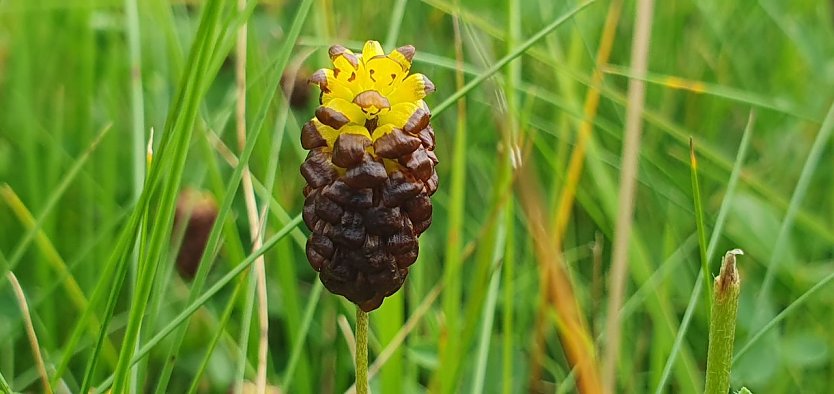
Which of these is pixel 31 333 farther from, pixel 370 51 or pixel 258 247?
pixel 370 51

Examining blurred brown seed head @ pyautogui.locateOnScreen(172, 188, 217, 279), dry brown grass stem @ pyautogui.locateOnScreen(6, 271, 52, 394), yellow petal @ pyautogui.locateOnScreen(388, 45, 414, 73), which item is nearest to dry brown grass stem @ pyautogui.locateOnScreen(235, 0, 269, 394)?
dry brown grass stem @ pyautogui.locateOnScreen(6, 271, 52, 394)

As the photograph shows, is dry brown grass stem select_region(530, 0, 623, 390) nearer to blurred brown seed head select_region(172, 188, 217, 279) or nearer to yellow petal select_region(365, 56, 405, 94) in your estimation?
yellow petal select_region(365, 56, 405, 94)

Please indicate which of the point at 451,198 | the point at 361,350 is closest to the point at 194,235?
the point at 451,198

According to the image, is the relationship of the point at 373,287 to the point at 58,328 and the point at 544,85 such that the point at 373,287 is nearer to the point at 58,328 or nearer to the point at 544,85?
the point at 58,328

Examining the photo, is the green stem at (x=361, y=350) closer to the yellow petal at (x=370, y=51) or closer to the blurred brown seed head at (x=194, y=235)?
the yellow petal at (x=370, y=51)

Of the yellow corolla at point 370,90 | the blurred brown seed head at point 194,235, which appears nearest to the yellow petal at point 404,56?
the yellow corolla at point 370,90

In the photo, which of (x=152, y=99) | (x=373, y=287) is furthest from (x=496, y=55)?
(x=373, y=287)
